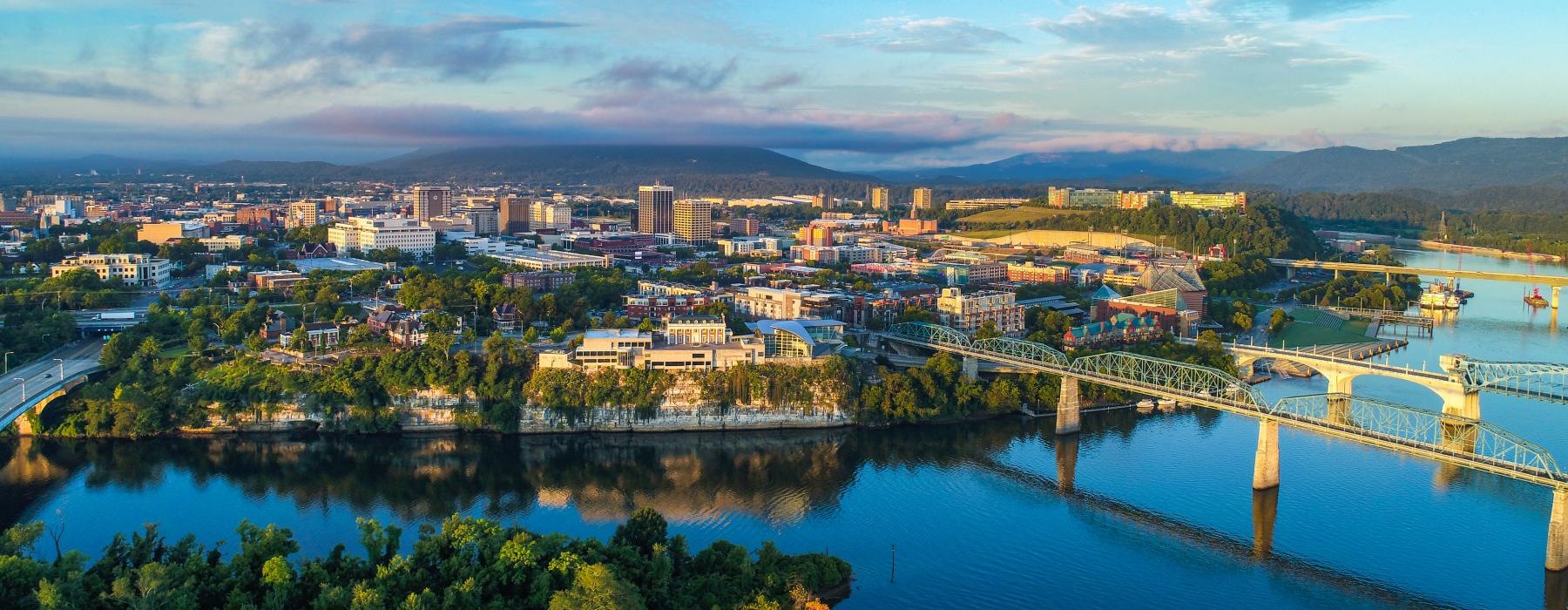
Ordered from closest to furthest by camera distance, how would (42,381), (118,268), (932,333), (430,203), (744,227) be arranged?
(42,381), (932,333), (118,268), (744,227), (430,203)

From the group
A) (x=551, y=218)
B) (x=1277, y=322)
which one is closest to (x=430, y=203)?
(x=551, y=218)

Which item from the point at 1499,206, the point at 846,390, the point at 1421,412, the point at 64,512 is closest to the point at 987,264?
the point at 846,390

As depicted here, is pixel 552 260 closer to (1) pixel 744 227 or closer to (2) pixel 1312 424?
(1) pixel 744 227

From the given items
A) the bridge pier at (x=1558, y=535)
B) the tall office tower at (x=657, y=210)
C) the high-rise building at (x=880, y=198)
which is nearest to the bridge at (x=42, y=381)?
the bridge pier at (x=1558, y=535)

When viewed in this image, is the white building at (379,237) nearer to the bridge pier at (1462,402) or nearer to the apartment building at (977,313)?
the apartment building at (977,313)

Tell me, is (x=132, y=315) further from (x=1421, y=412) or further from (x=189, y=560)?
(x=1421, y=412)

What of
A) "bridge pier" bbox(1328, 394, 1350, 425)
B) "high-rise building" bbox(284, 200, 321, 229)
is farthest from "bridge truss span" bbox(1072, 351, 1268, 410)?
"high-rise building" bbox(284, 200, 321, 229)
